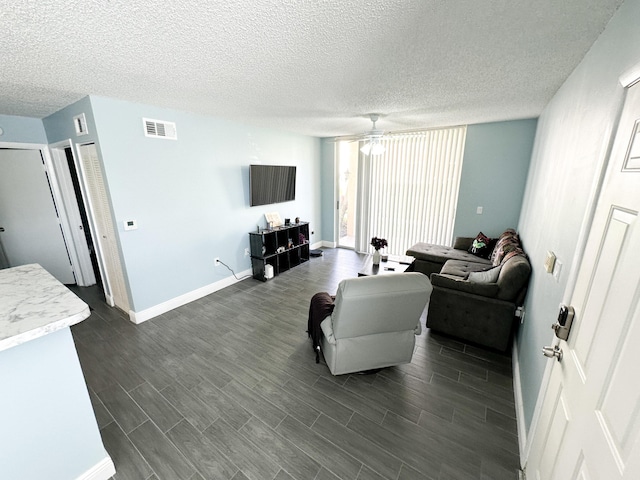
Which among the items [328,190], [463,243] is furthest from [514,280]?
[328,190]

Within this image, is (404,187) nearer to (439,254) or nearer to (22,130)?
(439,254)

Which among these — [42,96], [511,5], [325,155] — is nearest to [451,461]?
[511,5]

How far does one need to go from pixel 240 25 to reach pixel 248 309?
9.77 ft

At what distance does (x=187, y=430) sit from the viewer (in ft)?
5.92

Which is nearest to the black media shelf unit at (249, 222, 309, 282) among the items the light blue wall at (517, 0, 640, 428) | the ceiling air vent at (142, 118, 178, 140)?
the ceiling air vent at (142, 118, 178, 140)

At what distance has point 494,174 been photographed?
415 cm

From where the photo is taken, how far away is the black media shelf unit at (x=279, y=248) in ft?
14.3

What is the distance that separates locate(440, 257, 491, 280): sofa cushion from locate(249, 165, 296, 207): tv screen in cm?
303

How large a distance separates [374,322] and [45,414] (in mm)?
1983

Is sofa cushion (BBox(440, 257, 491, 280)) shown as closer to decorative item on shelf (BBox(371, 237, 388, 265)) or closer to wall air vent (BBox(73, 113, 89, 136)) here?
decorative item on shelf (BBox(371, 237, 388, 265))

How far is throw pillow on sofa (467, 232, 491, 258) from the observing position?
13.3 feet

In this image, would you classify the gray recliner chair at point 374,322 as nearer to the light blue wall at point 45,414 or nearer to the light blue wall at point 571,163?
the light blue wall at point 571,163

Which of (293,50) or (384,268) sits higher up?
(293,50)

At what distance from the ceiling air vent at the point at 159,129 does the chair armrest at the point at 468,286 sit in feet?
11.6
